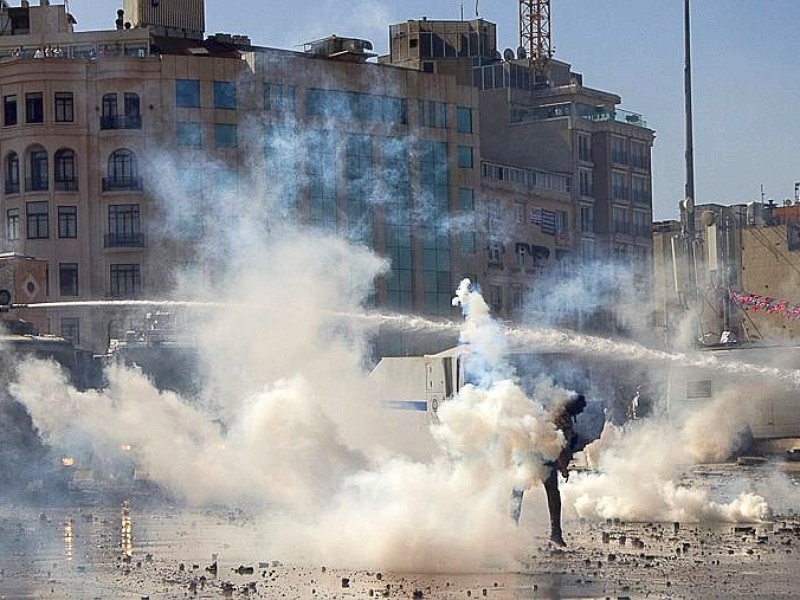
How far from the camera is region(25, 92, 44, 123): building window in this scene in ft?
319

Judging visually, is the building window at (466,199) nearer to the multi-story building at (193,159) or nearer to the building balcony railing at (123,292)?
the multi-story building at (193,159)

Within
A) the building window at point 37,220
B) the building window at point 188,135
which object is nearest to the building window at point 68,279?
the building window at point 37,220

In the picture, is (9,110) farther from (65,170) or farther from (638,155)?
(638,155)

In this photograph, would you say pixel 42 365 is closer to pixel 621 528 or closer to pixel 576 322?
pixel 621 528

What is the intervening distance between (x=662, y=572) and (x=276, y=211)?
61688 mm

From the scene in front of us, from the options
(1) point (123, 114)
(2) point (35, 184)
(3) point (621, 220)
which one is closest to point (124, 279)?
(2) point (35, 184)

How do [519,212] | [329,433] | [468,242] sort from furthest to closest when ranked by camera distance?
[519,212] < [468,242] < [329,433]

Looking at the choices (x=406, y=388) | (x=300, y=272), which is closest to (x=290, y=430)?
(x=406, y=388)

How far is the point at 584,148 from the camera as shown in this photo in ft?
398

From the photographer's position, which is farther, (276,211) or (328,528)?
(276,211)

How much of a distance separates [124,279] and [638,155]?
152ft

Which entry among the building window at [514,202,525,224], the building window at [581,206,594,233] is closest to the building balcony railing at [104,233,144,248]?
the building window at [514,202,525,224]

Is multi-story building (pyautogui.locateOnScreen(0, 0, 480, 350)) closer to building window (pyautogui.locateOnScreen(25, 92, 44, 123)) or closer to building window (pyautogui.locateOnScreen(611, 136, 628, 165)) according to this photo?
building window (pyautogui.locateOnScreen(25, 92, 44, 123))

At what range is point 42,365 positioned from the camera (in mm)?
59750
